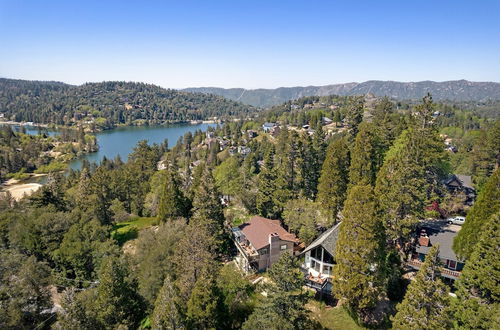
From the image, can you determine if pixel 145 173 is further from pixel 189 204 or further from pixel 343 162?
pixel 343 162

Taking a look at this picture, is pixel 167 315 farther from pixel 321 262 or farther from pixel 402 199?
pixel 402 199

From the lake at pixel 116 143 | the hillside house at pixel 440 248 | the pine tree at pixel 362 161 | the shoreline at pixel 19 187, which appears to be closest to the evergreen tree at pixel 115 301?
the hillside house at pixel 440 248

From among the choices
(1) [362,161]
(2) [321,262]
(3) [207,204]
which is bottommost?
(2) [321,262]

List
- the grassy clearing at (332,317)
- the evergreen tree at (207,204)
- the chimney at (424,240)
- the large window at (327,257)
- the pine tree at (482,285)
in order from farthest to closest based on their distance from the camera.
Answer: the evergreen tree at (207,204) < the chimney at (424,240) < the large window at (327,257) < the grassy clearing at (332,317) < the pine tree at (482,285)

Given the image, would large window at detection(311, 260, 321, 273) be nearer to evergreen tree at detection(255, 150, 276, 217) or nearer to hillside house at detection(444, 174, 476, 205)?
evergreen tree at detection(255, 150, 276, 217)

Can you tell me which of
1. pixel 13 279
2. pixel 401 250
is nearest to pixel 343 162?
pixel 401 250

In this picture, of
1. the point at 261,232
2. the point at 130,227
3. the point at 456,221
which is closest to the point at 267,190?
the point at 261,232

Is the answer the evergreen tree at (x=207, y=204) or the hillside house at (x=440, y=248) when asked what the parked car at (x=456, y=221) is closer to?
the hillside house at (x=440, y=248)
